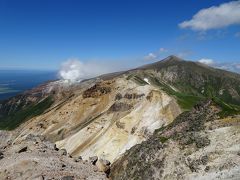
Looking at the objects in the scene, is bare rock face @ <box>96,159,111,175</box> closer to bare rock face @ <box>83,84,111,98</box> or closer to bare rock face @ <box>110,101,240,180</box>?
bare rock face @ <box>110,101,240,180</box>

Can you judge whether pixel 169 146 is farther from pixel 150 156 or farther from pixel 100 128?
pixel 100 128

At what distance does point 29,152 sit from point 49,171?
8959mm

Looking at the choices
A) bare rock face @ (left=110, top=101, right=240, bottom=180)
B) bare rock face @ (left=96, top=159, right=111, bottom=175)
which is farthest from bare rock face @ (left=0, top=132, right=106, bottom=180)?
bare rock face @ (left=110, top=101, right=240, bottom=180)

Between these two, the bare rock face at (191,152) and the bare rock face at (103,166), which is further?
the bare rock face at (103,166)

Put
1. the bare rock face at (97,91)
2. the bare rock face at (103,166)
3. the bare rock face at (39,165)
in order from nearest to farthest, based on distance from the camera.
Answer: the bare rock face at (39,165)
the bare rock face at (103,166)
the bare rock face at (97,91)

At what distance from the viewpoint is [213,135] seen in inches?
1623

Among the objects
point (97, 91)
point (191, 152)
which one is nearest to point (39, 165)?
point (191, 152)

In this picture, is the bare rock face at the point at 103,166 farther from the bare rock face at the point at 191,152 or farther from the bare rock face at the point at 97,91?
the bare rock face at the point at 97,91

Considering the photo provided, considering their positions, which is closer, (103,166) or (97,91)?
(103,166)

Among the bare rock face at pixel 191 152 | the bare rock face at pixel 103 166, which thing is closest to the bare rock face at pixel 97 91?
the bare rock face at pixel 103 166

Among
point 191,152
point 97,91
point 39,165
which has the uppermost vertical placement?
point 191,152

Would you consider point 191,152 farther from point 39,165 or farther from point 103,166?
point 39,165

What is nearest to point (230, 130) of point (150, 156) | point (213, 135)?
point (213, 135)

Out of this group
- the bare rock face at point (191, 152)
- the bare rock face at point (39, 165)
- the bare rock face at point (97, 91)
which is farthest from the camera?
the bare rock face at point (97, 91)
